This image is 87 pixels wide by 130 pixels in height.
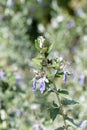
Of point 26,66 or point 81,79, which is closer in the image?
point 81,79

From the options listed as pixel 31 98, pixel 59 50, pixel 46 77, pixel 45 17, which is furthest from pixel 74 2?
pixel 46 77

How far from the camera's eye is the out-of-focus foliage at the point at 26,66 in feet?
12.8

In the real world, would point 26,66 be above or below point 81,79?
above

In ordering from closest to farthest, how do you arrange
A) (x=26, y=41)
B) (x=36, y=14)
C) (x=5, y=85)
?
(x=5, y=85) → (x=26, y=41) → (x=36, y=14)

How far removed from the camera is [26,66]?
18.2 feet

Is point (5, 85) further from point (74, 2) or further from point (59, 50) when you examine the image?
point (74, 2)

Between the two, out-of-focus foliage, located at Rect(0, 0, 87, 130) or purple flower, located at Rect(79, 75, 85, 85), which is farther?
purple flower, located at Rect(79, 75, 85, 85)

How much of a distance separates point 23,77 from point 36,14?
374 centimetres

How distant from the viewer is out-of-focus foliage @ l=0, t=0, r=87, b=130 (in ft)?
12.8

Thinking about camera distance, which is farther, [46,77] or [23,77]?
[23,77]

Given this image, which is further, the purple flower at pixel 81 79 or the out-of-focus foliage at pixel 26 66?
the purple flower at pixel 81 79

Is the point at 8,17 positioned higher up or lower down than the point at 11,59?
higher up

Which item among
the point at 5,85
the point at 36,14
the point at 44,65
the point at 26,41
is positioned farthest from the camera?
the point at 36,14

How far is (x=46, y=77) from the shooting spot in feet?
8.70
